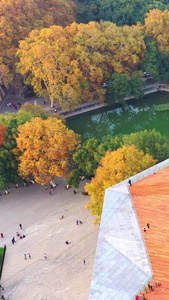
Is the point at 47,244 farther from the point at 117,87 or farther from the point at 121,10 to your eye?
the point at 121,10

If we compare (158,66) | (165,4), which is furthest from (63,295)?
(165,4)

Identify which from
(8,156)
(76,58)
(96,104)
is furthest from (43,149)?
(96,104)

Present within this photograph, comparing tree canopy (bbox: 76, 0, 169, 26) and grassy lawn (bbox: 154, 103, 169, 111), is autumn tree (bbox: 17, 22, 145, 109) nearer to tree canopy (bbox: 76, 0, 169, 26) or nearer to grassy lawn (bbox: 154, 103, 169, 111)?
grassy lawn (bbox: 154, 103, 169, 111)

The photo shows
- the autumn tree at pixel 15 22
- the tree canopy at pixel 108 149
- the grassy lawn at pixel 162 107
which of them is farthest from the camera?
the grassy lawn at pixel 162 107

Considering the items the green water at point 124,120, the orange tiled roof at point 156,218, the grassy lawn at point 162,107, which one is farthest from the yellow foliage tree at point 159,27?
the orange tiled roof at point 156,218

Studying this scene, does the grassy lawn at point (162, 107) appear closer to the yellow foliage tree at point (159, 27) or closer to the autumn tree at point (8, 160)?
the yellow foliage tree at point (159, 27)

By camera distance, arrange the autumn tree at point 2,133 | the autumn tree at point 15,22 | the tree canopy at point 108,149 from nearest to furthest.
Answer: the tree canopy at point 108,149, the autumn tree at point 2,133, the autumn tree at point 15,22

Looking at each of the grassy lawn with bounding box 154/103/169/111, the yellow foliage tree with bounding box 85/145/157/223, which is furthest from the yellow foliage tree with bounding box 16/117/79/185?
the grassy lawn with bounding box 154/103/169/111
